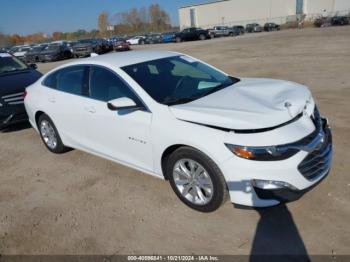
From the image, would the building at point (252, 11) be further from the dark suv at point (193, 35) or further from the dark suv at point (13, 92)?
the dark suv at point (13, 92)

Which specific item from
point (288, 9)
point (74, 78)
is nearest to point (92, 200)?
point (74, 78)

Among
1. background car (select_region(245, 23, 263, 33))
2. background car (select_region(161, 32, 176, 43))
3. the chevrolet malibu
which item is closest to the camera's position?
the chevrolet malibu

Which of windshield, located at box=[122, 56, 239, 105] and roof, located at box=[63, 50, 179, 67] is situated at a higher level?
roof, located at box=[63, 50, 179, 67]

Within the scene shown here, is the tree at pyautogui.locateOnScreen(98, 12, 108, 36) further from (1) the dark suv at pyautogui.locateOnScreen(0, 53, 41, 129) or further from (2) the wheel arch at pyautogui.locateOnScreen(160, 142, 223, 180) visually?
(2) the wheel arch at pyautogui.locateOnScreen(160, 142, 223, 180)

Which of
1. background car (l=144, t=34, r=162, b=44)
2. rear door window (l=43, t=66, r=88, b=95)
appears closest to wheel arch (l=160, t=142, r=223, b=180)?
rear door window (l=43, t=66, r=88, b=95)

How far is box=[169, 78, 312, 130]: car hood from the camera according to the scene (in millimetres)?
3084

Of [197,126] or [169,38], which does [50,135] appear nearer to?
[197,126]

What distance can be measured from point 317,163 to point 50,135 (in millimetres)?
4127

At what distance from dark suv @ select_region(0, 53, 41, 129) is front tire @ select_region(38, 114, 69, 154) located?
138cm

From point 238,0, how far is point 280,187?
8781 cm

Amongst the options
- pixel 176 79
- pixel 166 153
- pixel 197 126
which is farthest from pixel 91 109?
pixel 197 126

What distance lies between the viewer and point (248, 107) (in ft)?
10.9

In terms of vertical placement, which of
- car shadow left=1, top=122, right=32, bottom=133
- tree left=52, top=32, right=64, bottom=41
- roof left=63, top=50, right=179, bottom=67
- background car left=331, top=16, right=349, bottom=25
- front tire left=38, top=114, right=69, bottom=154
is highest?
roof left=63, top=50, right=179, bottom=67

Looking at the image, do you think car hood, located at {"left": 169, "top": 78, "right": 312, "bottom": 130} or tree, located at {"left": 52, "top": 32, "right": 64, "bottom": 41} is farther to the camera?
tree, located at {"left": 52, "top": 32, "right": 64, "bottom": 41}
